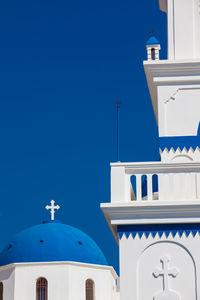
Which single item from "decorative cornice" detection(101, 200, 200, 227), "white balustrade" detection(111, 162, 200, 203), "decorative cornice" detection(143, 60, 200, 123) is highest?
"decorative cornice" detection(143, 60, 200, 123)

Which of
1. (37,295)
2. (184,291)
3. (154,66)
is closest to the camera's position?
(184,291)

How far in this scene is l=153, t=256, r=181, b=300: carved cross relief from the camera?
54.5ft

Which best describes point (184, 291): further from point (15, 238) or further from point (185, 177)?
point (15, 238)

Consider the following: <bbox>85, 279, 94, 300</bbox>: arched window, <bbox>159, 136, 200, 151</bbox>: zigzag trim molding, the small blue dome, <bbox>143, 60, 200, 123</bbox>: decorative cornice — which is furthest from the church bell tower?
<bbox>85, 279, 94, 300</bbox>: arched window

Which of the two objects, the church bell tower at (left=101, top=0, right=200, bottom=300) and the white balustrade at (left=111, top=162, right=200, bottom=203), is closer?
the church bell tower at (left=101, top=0, right=200, bottom=300)

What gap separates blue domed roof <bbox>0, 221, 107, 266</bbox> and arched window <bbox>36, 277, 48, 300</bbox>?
837 millimetres

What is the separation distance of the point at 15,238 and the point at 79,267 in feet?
9.26

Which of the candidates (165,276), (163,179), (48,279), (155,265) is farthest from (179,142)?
(48,279)

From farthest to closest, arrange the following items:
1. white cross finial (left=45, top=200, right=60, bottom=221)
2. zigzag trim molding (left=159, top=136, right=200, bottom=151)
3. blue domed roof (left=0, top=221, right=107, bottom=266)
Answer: white cross finial (left=45, top=200, right=60, bottom=221) < blue domed roof (left=0, top=221, right=107, bottom=266) < zigzag trim molding (left=159, top=136, right=200, bottom=151)

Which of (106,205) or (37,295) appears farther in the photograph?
(37,295)

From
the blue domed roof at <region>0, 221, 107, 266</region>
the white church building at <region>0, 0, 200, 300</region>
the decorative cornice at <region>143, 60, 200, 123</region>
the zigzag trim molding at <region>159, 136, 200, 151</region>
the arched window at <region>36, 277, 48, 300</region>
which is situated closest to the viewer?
the white church building at <region>0, 0, 200, 300</region>

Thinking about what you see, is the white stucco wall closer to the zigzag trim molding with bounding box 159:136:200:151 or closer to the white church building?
the white church building

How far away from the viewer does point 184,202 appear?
55.2 feet

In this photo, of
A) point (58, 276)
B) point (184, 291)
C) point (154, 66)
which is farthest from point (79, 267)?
point (184, 291)
